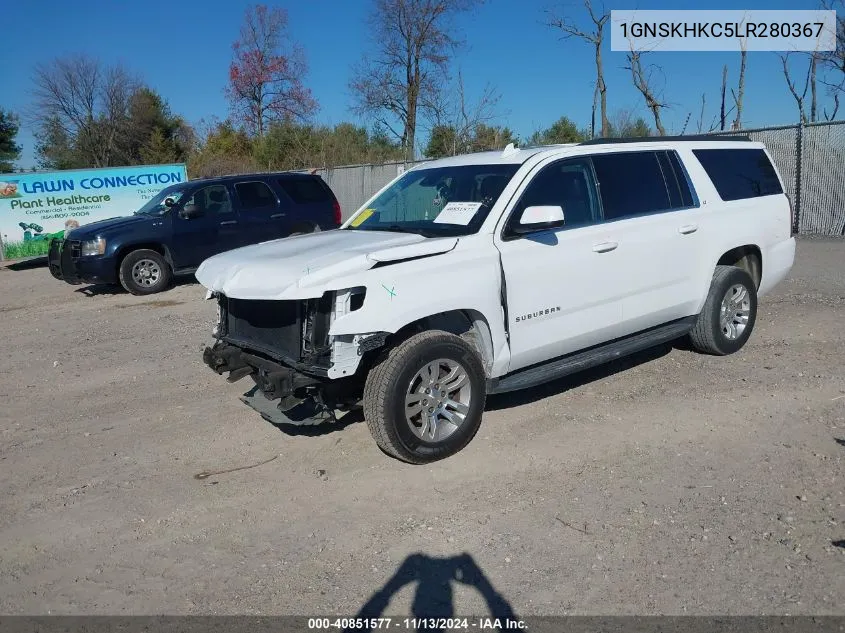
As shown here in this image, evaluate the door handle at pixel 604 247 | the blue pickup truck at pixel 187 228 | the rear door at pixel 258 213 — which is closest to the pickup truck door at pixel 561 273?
the door handle at pixel 604 247

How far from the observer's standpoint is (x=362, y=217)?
5793 millimetres

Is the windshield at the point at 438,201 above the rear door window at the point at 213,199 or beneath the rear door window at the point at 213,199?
beneath

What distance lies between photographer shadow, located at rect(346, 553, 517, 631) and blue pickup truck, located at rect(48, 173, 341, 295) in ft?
30.5

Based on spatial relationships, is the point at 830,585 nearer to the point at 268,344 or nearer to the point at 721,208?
the point at 268,344

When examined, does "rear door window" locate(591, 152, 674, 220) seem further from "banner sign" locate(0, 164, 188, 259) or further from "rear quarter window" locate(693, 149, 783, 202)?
"banner sign" locate(0, 164, 188, 259)

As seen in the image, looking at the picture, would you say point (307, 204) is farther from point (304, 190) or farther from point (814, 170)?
point (814, 170)

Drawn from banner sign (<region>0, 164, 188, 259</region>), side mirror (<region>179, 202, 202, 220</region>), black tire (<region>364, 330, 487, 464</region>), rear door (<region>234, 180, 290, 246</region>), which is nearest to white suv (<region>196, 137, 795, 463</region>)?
black tire (<region>364, 330, 487, 464</region>)

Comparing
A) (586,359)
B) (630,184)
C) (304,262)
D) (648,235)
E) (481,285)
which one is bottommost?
(586,359)

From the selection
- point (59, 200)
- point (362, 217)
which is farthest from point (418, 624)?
point (59, 200)

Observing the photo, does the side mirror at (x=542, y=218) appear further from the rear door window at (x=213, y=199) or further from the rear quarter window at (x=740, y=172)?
the rear door window at (x=213, y=199)

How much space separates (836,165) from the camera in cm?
1355

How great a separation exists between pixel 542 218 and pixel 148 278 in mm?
8864

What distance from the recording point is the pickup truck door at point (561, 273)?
4.76 meters

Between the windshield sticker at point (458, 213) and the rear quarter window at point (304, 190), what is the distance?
7.81 m
